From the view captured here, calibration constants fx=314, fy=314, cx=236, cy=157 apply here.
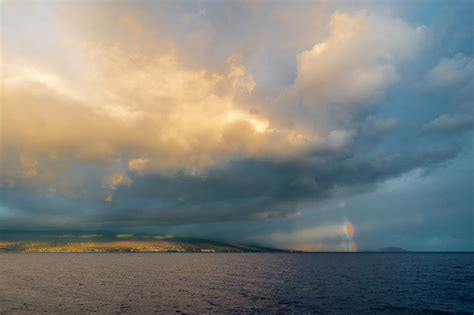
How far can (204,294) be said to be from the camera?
84.9 metres

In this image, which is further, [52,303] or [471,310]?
[52,303]

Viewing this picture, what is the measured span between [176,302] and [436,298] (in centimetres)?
6649

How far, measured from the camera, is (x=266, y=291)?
9188 cm

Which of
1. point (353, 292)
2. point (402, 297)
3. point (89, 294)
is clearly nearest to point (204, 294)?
point (89, 294)

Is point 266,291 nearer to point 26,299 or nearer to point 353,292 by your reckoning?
point 353,292

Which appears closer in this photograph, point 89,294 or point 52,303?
point 52,303

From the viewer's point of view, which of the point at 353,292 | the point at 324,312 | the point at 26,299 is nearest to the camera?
the point at 324,312

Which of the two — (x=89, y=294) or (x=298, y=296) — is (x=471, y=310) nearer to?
(x=298, y=296)

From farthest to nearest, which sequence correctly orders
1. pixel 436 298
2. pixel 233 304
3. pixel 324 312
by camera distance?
pixel 436 298 < pixel 233 304 < pixel 324 312

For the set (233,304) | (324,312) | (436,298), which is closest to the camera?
(324,312)

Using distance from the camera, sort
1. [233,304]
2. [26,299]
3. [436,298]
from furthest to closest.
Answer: [436,298]
[26,299]
[233,304]

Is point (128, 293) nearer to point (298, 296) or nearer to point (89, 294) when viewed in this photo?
point (89, 294)

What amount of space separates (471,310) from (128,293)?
81629mm

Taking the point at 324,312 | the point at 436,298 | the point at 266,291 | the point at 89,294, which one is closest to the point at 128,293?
the point at 89,294
